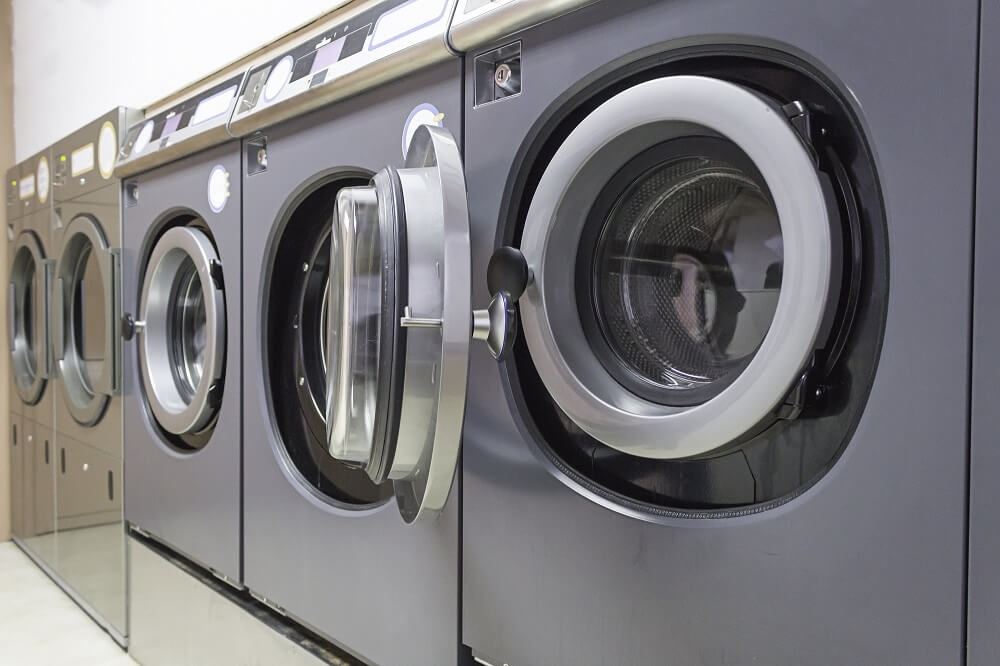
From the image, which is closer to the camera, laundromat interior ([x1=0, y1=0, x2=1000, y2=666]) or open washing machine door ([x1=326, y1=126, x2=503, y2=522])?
laundromat interior ([x1=0, y1=0, x2=1000, y2=666])

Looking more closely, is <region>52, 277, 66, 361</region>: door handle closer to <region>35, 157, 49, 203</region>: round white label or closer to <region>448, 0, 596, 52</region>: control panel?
<region>35, 157, 49, 203</region>: round white label

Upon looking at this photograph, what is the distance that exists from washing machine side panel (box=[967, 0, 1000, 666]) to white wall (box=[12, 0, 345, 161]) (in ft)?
3.83

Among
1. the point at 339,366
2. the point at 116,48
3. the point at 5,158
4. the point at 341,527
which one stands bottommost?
the point at 341,527

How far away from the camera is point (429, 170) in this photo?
3.06 feet

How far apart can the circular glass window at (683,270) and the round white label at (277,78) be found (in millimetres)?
884

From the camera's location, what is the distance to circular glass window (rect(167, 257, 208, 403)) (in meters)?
2.08

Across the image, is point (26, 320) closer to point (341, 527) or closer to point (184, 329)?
point (184, 329)

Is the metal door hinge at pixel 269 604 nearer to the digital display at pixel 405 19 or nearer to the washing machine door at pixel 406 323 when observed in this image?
the washing machine door at pixel 406 323

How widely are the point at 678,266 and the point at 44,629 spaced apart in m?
2.74

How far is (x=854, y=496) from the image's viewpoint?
672 mm

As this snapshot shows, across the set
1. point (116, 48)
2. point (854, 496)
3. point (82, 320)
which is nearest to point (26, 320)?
point (82, 320)

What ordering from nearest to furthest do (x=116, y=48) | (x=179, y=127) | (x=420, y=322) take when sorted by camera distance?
(x=420, y=322)
(x=179, y=127)
(x=116, y=48)

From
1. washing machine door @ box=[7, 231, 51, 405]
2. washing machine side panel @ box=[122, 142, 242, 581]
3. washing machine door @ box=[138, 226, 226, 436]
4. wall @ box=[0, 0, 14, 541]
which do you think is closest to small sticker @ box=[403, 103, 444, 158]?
washing machine side panel @ box=[122, 142, 242, 581]

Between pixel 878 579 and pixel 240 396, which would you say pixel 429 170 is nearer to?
pixel 878 579
